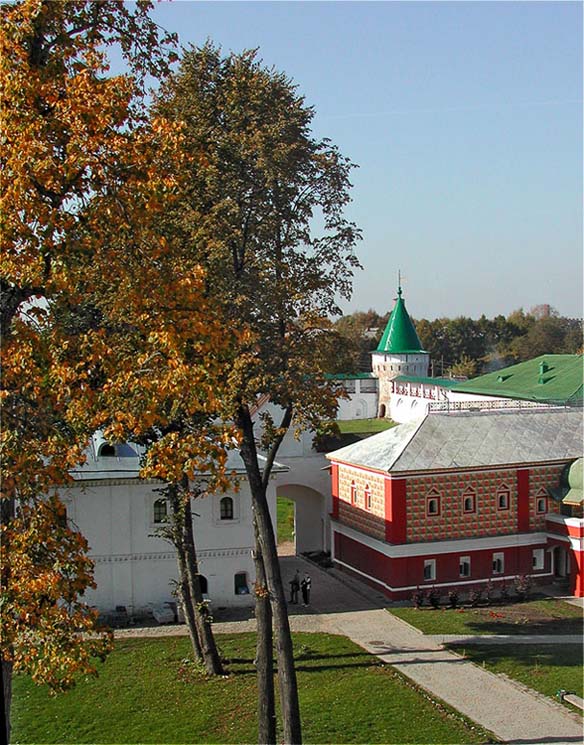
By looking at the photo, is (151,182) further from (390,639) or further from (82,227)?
(390,639)

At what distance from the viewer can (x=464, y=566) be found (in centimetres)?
2423

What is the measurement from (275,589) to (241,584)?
9545 mm

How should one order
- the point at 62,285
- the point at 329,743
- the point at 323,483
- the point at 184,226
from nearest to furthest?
1. the point at 62,285
2. the point at 184,226
3. the point at 329,743
4. the point at 323,483

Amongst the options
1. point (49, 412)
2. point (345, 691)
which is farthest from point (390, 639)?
point (49, 412)

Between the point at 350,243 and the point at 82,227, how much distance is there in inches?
271

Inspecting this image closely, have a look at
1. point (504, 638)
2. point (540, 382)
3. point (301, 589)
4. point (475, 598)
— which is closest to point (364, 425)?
point (540, 382)

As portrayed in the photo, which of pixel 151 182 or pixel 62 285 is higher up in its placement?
pixel 151 182

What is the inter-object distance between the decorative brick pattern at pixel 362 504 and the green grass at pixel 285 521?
5.99 meters

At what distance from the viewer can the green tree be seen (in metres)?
12.5

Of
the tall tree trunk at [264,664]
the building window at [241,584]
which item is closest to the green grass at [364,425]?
the building window at [241,584]

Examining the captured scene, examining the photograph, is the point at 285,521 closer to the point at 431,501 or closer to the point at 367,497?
the point at 367,497

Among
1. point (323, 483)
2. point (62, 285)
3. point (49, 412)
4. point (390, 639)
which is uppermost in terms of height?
point (62, 285)

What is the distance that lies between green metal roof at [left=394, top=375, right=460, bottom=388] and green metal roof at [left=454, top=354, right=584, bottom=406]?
10.8 feet

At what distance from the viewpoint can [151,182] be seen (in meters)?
7.67
